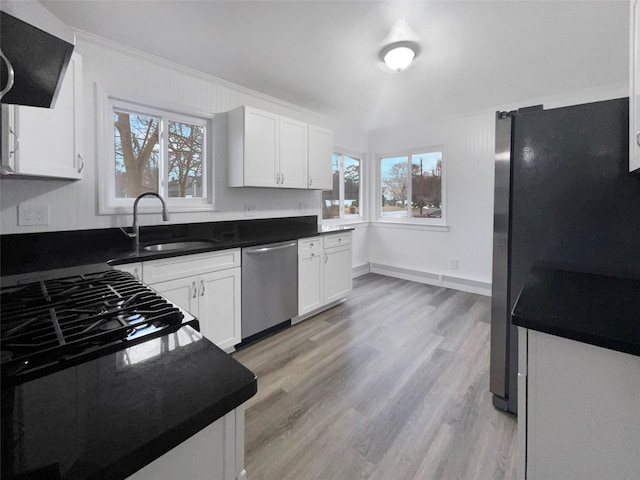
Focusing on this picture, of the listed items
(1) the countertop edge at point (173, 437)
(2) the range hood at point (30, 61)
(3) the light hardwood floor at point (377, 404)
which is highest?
(2) the range hood at point (30, 61)

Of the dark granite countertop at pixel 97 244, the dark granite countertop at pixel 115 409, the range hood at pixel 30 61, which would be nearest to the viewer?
the dark granite countertop at pixel 115 409

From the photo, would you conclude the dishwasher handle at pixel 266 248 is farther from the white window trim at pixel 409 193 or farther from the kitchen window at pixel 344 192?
the white window trim at pixel 409 193

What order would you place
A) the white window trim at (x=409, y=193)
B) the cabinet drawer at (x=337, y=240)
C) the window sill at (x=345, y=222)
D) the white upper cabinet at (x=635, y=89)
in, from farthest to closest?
the window sill at (x=345, y=222) → the white window trim at (x=409, y=193) → the cabinet drawer at (x=337, y=240) → the white upper cabinet at (x=635, y=89)

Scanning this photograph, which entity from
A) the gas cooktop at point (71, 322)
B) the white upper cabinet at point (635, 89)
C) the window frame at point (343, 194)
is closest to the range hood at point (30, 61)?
the gas cooktop at point (71, 322)

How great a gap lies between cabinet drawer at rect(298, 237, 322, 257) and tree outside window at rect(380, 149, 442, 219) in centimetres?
223

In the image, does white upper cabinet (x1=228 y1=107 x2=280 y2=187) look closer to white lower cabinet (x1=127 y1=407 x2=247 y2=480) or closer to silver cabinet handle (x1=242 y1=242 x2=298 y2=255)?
silver cabinet handle (x1=242 y1=242 x2=298 y2=255)

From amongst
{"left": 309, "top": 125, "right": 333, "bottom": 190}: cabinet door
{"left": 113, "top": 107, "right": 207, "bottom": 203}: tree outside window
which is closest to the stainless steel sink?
{"left": 113, "top": 107, "right": 207, "bottom": 203}: tree outside window

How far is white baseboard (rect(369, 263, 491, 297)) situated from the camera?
3995 mm

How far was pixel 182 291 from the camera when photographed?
6.87ft

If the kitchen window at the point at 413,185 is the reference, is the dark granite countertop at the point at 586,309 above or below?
below

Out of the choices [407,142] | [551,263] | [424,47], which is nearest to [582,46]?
[424,47]

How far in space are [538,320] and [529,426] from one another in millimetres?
387

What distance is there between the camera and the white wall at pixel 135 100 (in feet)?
6.51

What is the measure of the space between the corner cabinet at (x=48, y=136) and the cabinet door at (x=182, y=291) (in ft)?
2.81
